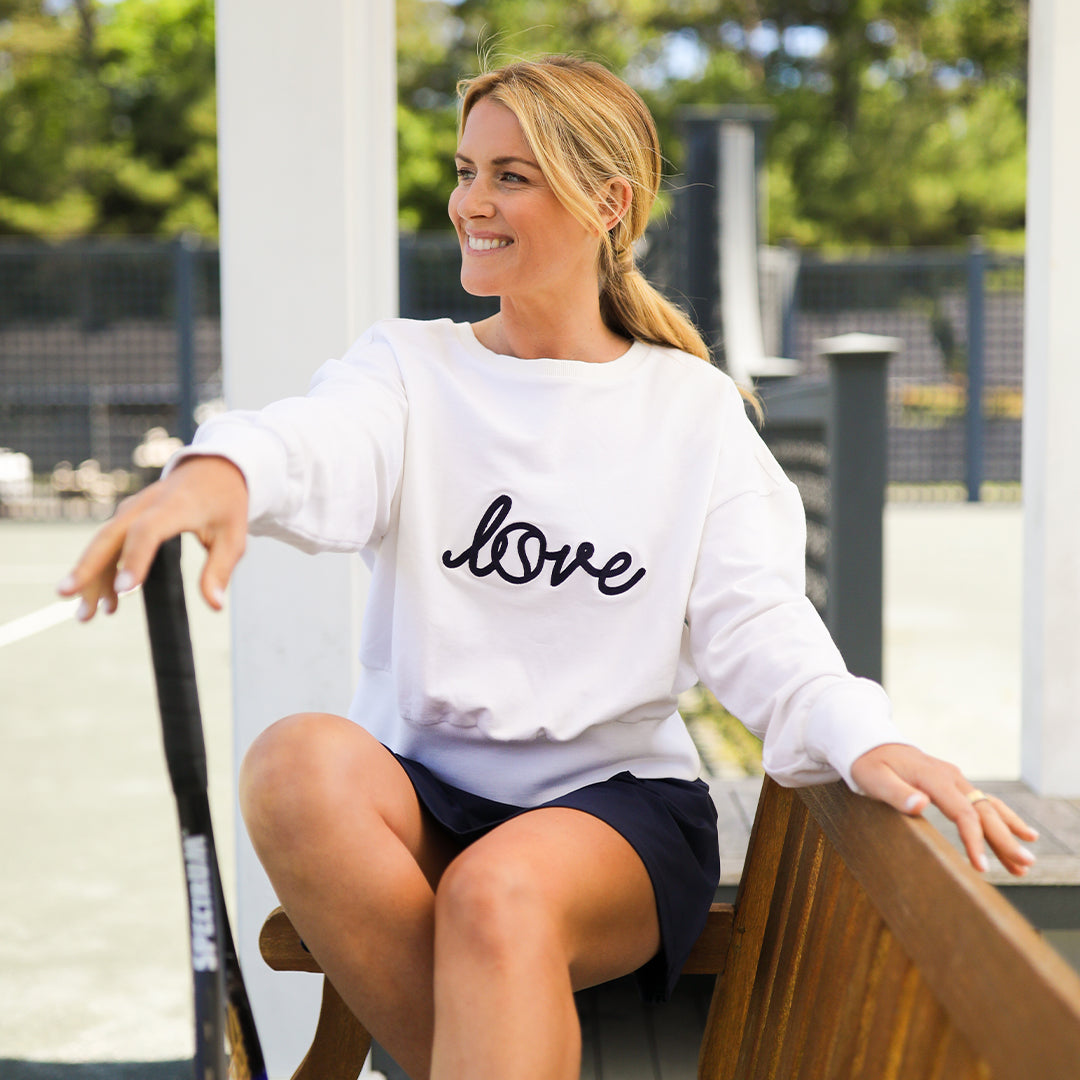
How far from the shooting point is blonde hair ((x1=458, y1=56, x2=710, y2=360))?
149 cm

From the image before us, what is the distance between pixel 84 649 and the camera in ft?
18.0

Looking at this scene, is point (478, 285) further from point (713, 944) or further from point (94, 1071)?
point (94, 1071)

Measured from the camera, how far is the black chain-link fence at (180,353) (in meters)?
10.6

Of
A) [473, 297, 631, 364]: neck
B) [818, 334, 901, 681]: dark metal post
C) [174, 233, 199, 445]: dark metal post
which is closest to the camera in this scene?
[473, 297, 631, 364]: neck

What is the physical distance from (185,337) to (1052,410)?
896 cm

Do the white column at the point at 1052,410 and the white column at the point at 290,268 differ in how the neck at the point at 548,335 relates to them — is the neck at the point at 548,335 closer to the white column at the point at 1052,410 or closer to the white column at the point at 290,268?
the white column at the point at 290,268

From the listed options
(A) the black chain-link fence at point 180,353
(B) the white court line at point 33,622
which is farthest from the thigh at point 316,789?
(A) the black chain-link fence at point 180,353

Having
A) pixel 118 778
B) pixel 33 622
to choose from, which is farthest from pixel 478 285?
pixel 33 622

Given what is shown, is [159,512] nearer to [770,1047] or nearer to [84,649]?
[770,1047]

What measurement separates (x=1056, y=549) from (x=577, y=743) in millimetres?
1432

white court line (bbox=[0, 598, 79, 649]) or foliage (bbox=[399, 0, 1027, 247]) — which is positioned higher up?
foliage (bbox=[399, 0, 1027, 247])

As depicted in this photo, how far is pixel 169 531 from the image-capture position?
1011 mm

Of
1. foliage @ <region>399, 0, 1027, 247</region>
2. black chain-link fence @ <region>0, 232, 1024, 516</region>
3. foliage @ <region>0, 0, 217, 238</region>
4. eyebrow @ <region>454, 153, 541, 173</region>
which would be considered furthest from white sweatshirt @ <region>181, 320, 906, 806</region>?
foliage @ <region>399, 0, 1027, 247</region>

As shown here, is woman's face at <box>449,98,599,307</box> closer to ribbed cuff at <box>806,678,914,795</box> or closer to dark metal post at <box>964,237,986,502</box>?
ribbed cuff at <box>806,678,914,795</box>
